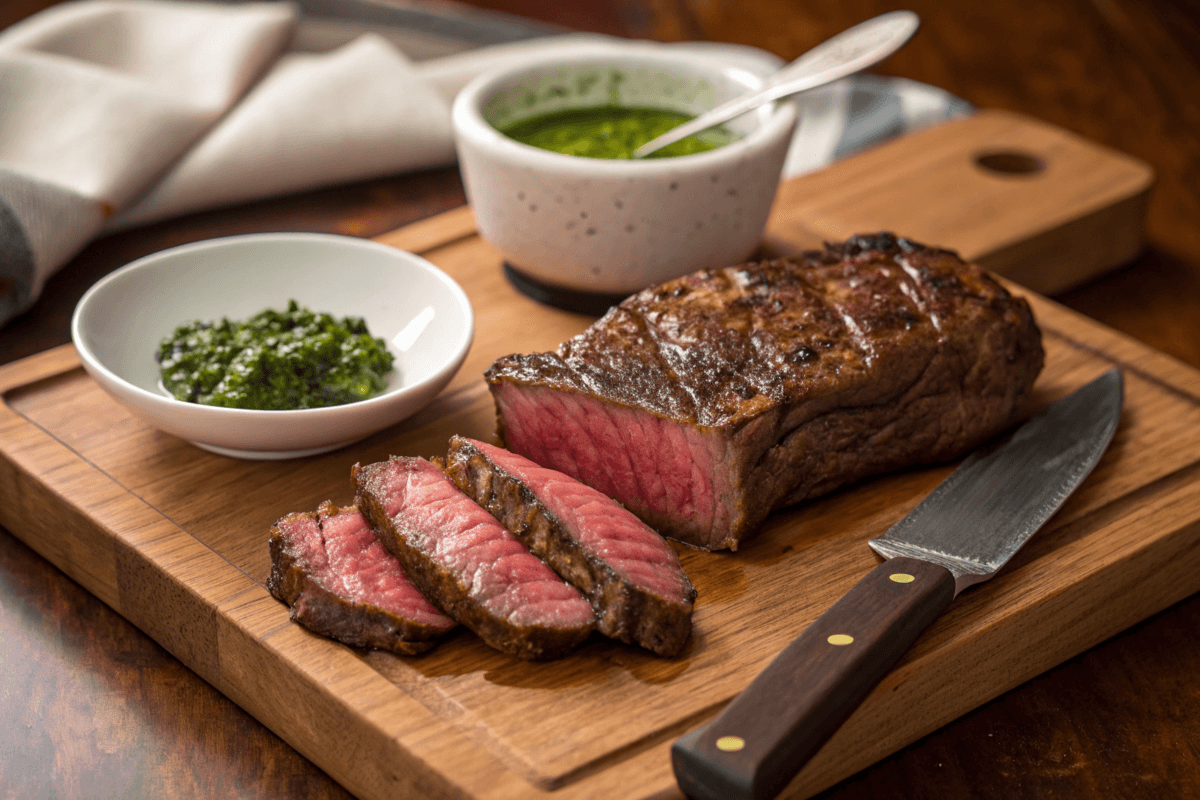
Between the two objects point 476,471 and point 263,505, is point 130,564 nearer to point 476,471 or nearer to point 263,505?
point 263,505

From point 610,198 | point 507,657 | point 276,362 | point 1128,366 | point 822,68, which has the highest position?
Answer: point 822,68

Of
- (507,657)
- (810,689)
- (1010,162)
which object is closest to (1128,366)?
(1010,162)

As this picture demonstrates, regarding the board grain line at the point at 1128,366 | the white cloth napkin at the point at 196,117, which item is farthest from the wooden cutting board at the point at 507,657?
the white cloth napkin at the point at 196,117

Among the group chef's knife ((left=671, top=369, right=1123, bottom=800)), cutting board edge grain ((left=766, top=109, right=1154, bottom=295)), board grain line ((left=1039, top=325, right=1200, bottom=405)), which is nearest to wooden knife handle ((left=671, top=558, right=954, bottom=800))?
chef's knife ((left=671, top=369, right=1123, bottom=800))

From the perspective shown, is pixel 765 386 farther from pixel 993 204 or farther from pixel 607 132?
pixel 993 204

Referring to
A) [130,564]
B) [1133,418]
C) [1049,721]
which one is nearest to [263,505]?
[130,564]

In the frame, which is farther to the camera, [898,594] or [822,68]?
[822,68]

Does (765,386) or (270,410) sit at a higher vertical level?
(765,386)

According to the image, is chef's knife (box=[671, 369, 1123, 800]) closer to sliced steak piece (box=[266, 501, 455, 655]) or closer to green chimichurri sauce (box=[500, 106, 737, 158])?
sliced steak piece (box=[266, 501, 455, 655])
